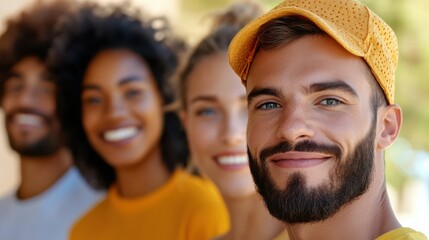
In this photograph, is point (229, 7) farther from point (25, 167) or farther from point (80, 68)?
point (25, 167)

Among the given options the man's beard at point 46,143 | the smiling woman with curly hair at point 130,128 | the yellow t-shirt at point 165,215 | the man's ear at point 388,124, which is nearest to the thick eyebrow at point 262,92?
the man's ear at point 388,124

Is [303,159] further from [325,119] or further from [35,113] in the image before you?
[35,113]

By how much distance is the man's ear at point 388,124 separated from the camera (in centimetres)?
213

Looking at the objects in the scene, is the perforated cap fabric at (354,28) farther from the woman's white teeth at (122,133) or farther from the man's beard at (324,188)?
the woman's white teeth at (122,133)

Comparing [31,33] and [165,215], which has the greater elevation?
[31,33]

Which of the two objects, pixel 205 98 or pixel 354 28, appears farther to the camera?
pixel 205 98

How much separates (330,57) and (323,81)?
60mm

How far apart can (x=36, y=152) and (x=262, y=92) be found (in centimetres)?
297

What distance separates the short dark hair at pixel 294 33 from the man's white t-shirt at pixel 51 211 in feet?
9.20

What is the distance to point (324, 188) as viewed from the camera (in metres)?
2.03

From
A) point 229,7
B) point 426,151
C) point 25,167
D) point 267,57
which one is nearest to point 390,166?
point 426,151

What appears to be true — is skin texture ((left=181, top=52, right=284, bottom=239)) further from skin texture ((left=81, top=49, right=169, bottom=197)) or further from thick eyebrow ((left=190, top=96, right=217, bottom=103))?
skin texture ((left=81, top=49, right=169, bottom=197))

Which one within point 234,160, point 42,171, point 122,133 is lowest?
point 42,171

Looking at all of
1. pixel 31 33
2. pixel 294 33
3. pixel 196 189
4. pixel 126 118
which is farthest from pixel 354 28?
pixel 31 33
